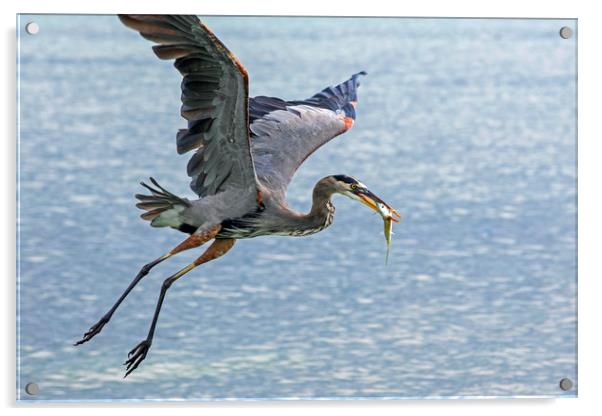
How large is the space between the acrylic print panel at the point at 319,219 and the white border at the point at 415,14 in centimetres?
5

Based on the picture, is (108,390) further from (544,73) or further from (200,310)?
(544,73)

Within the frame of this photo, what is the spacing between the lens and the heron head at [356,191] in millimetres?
8969

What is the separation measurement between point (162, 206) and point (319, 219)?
63cm

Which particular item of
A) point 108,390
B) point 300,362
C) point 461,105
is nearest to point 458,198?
point 461,105

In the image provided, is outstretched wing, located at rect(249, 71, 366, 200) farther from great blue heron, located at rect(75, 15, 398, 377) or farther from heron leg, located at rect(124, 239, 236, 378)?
heron leg, located at rect(124, 239, 236, 378)

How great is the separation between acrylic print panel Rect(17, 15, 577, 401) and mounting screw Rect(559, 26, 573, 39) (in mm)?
15

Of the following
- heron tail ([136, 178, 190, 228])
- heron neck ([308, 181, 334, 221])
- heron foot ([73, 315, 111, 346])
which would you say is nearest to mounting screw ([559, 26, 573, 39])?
heron neck ([308, 181, 334, 221])

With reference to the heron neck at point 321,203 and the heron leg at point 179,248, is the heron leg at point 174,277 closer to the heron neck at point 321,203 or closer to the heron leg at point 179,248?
the heron leg at point 179,248

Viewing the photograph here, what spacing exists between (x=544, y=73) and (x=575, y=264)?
2.62ft

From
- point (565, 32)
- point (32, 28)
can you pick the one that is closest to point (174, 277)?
point (32, 28)

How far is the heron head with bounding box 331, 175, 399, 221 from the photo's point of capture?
29.4 feet

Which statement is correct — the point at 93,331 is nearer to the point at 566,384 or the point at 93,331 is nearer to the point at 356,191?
the point at 356,191

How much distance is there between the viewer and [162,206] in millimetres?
9008
